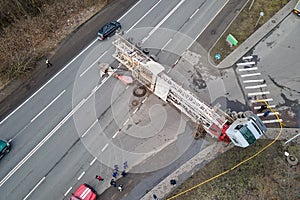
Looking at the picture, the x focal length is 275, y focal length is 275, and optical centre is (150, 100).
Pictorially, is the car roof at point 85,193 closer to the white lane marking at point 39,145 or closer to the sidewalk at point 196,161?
the sidewalk at point 196,161

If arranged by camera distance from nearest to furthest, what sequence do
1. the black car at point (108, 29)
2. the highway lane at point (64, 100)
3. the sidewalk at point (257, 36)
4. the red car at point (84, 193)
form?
the red car at point (84, 193) < the highway lane at point (64, 100) < the sidewalk at point (257, 36) < the black car at point (108, 29)

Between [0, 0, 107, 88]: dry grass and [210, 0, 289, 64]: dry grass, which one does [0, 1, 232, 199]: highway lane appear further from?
[210, 0, 289, 64]: dry grass

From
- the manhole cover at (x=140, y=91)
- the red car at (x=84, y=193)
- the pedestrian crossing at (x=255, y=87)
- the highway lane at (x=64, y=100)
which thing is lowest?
the red car at (x=84, y=193)

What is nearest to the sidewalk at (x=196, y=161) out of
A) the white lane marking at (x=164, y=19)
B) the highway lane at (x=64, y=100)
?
the highway lane at (x=64, y=100)

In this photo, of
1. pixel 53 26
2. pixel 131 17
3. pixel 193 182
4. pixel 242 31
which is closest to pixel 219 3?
pixel 242 31

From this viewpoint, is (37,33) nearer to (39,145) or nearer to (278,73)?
(39,145)

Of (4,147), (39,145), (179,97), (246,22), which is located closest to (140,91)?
(179,97)
